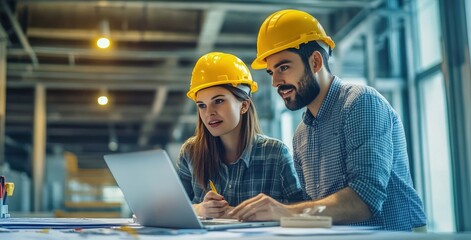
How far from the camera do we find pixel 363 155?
181 cm

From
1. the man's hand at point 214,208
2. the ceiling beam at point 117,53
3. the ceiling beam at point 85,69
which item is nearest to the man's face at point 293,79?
the man's hand at point 214,208

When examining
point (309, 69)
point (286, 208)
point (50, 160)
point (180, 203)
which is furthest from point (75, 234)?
point (50, 160)

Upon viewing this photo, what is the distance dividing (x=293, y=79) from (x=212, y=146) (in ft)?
1.70

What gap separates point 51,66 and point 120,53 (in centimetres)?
125

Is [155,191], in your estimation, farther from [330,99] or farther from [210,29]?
[210,29]

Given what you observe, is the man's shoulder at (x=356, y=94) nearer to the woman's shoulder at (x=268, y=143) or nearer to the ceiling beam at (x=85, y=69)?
the woman's shoulder at (x=268, y=143)

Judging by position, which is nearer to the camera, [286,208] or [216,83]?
[286,208]

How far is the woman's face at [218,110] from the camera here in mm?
2348

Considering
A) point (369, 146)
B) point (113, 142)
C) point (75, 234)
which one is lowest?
point (75, 234)

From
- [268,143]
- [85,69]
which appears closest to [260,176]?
[268,143]

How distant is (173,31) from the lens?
6.89 metres

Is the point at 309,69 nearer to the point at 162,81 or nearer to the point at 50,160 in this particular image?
the point at 162,81

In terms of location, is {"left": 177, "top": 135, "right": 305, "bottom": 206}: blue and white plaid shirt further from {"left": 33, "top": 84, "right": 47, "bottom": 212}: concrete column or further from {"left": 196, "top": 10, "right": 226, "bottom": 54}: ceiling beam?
{"left": 33, "top": 84, "right": 47, "bottom": 212}: concrete column

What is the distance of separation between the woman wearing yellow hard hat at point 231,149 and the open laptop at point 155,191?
739 mm
